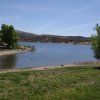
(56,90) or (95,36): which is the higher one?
(95,36)

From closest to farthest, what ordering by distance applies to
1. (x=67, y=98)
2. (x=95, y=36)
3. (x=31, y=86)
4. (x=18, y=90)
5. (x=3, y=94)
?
(x=67, y=98) → (x=3, y=94) → (x=18, y=90) → (x=31, y=86) → (x=95, y=36)

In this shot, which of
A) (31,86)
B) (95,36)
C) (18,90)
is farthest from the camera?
(95,36)

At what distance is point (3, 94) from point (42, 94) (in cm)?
254

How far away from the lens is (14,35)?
129500 mm

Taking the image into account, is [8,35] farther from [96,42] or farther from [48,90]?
[48,90]

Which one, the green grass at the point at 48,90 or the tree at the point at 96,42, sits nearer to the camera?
the green grass at the point at 48,90

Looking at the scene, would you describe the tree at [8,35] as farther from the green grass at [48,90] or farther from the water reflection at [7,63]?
the green grass at [48,90]

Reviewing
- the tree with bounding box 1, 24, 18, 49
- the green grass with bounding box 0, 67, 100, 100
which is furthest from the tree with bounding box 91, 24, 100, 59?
the tree with bounding box 1, 24, 18, 49

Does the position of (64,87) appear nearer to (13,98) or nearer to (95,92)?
(95,92)

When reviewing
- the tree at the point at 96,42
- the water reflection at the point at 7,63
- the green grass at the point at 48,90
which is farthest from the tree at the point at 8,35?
the green grass at the point at 48,90

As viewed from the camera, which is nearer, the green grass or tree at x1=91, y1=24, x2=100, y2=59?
the green grass

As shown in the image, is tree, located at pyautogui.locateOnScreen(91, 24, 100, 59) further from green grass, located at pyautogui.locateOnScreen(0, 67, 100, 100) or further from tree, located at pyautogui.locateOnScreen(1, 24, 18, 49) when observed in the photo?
tree, located at pyautogui.locateOnScreen(1, 24, 18, 49)

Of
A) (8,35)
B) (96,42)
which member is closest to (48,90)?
(96,42)

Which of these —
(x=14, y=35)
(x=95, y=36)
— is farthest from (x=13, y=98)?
(x=14, y=35)
